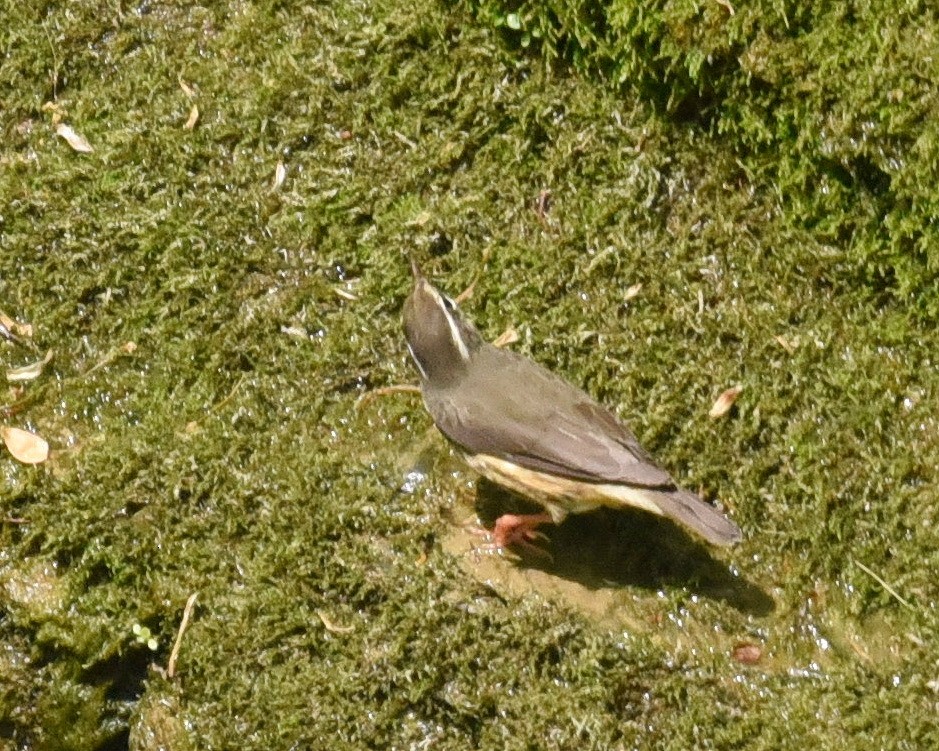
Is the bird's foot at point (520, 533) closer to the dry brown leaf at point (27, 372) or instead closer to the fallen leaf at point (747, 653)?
the fallen leaf at point (747, 653)

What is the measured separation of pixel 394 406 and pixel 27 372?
4.92ft

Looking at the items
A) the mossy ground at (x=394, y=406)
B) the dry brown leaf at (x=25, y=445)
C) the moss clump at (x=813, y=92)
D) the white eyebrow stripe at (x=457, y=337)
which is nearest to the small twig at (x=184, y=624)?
the mossy ground at (x=394, y=406)

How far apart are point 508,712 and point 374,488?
945 mm

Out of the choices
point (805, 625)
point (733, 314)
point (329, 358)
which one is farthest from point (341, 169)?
point (805, 625)

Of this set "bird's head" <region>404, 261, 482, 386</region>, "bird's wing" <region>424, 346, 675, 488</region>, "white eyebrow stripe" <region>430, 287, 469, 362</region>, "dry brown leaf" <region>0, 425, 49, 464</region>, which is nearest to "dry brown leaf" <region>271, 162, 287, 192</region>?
"bird's head" <region>404, 261, 482, 386</region>

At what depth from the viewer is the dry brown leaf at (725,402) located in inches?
155

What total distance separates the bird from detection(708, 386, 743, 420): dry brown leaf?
0.38 m

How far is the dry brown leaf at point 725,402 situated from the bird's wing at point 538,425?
1.47 feet

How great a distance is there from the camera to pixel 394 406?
165 inches

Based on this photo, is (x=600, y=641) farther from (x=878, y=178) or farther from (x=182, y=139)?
(x=182, y=139)

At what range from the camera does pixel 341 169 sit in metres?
4.46

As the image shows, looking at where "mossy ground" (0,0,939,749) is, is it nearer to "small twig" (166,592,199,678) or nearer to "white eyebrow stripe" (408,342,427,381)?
"small twig" (166,592,199,678)

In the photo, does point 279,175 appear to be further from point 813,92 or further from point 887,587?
point 887,587

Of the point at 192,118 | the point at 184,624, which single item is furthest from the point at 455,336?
the point at 192,118
